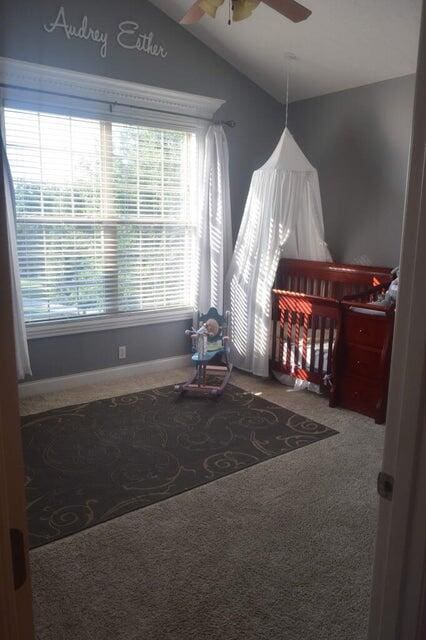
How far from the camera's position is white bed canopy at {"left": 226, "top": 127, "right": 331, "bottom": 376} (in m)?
4.06

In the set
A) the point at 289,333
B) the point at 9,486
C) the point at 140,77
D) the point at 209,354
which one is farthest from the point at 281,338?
the point at 9,486

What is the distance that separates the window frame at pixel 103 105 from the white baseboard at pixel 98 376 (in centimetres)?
37

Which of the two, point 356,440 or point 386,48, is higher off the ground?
point 386,48

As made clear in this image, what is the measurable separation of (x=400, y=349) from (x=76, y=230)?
3415 mm

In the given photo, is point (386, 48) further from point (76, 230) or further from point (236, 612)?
point (236, 612)

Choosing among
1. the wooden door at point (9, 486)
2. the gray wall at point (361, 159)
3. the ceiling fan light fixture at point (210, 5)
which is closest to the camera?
the wooden door at point (9, 486)

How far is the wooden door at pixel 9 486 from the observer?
59 cm

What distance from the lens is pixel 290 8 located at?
245cm

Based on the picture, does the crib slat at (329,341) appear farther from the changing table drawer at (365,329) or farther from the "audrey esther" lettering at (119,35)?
the "audrey esther" lettering at (119,35)

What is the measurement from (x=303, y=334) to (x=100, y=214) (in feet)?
6.27

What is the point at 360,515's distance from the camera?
227 centimetres

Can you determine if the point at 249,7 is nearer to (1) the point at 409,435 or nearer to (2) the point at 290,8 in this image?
(2) the point at 290,8

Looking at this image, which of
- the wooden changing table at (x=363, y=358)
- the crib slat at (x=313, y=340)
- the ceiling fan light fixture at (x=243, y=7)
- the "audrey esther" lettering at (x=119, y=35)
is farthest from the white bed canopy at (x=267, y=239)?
the ceiling fan light fixture at (x=243, y=7)

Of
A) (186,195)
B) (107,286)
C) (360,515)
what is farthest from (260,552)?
(186,195)
